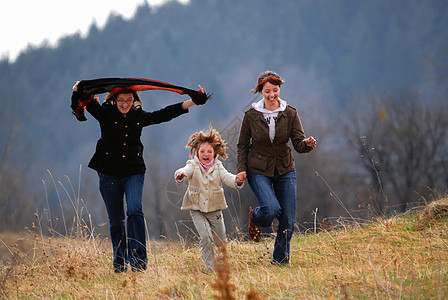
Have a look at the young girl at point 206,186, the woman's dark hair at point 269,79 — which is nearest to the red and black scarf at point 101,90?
the young girl at point 206,186

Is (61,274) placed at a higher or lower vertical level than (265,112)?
lower

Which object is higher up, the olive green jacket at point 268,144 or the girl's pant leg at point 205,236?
the olive green jacket at point 268,144

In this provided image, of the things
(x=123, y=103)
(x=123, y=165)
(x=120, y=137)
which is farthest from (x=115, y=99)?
(x=123, y=165)

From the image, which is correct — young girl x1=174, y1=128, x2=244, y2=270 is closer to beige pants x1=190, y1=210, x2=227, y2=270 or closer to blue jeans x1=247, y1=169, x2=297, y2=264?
beige pants x1=190, y1=210, x2=227, y2=270

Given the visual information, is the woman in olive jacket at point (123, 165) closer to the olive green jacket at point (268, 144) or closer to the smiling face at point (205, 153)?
the smiling face at point (205, 153)

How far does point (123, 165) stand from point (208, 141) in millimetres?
999

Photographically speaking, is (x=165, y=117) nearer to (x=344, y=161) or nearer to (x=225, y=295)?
(x=225, y=295)

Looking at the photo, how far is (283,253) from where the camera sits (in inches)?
218

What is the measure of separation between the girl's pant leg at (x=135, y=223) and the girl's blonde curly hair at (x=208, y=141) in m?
0.70

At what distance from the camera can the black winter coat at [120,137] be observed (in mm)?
5676

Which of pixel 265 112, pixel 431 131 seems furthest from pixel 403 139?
pixel 265 112

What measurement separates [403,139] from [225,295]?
30.6m

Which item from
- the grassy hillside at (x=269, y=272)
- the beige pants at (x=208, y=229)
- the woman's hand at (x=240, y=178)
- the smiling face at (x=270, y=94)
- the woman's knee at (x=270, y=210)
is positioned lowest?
the grassy hillside at (x=269, y=272)

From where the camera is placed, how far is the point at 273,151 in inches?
217
